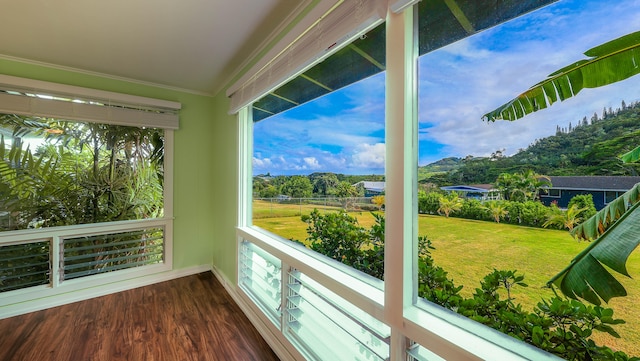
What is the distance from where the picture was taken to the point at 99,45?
A: 2.07 metres

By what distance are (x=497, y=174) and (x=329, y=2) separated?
3.70 feet

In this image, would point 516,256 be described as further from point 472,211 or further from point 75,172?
point 75,172

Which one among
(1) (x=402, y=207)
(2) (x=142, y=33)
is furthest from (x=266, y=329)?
(2) (x=142, y=33)

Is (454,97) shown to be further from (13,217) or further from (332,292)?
(13,217)

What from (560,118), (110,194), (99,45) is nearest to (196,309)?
(110,194)

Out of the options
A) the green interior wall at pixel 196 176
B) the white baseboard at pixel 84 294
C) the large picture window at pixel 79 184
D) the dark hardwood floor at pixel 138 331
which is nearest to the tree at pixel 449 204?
the dark hardwood floor at pixel 138 331

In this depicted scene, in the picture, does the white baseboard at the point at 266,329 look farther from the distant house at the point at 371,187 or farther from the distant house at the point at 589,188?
the distant house at the point at 589,188

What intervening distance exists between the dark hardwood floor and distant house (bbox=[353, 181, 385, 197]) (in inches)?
56.2

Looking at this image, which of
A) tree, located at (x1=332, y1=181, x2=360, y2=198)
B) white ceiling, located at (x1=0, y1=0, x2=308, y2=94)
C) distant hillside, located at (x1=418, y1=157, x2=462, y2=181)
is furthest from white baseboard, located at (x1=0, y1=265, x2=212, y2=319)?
distant hillside, located at (x1=418, y1=157, x2=462, y2=181)

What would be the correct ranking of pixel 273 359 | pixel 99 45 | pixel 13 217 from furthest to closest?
pixel 13 217 → pixel 99 45 → pixel 273 359

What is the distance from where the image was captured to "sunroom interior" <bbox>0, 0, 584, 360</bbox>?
1.02m

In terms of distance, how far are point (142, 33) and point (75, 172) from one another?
1.78m

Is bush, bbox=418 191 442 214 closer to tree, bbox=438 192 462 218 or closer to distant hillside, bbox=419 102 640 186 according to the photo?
tree, bbox=438 192 462 218

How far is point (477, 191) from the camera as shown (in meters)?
0.89
